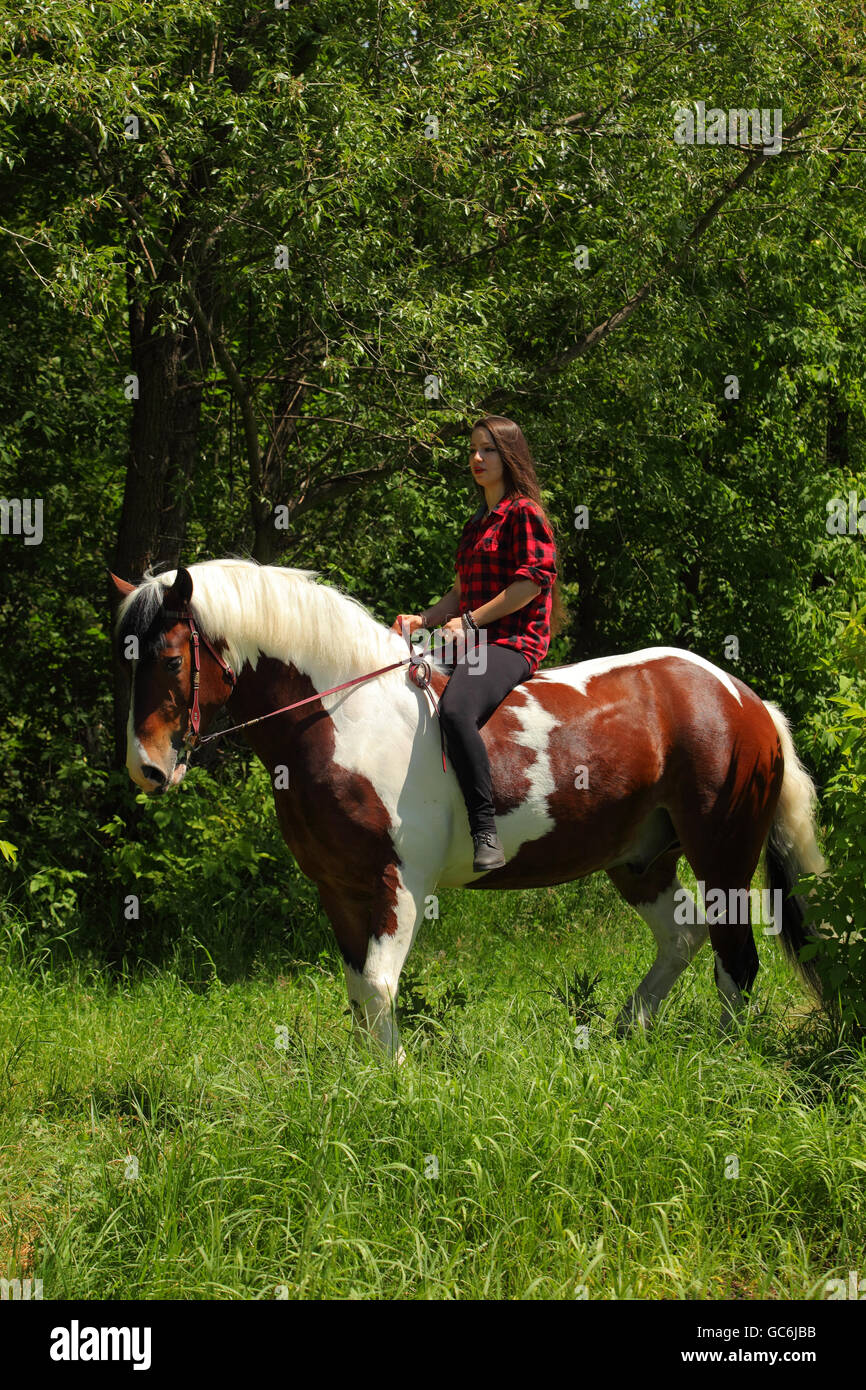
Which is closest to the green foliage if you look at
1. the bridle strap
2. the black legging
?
the black legging

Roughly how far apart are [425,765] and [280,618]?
815 mm

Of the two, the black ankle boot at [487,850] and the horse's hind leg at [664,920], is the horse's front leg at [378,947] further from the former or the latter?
the horse's hind leg at [664,920]

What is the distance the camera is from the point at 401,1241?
11.2 feet

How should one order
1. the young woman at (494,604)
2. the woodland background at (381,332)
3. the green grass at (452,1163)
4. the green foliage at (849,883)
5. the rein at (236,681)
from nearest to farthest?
1. the green grass at (452,1163)
2. the rein at (236,681)
3. the green foliage at (849,883)
4. the young woman at (494,604)
5. the woodland background at (381,332)

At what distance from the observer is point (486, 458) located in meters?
4.87

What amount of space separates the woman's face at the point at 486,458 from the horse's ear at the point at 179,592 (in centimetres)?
132

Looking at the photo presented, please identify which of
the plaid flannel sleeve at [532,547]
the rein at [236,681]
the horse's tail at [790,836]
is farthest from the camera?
the horse's tail at [790,836]

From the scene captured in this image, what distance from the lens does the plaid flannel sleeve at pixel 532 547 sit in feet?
15.6

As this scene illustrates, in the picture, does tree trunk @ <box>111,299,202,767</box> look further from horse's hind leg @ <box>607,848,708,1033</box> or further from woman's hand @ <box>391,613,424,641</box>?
horse's hind leg @ <box>607,848,708,1033</box>

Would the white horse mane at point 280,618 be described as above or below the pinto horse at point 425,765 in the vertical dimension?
above

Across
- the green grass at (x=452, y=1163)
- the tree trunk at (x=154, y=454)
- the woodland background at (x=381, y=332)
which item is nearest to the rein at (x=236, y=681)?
the green grass at (x=452, y=1163)

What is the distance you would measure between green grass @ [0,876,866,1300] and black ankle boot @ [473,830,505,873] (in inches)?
25.0

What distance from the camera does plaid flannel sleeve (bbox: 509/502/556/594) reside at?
187 inches

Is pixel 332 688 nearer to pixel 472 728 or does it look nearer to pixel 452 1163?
pixel 472 728
